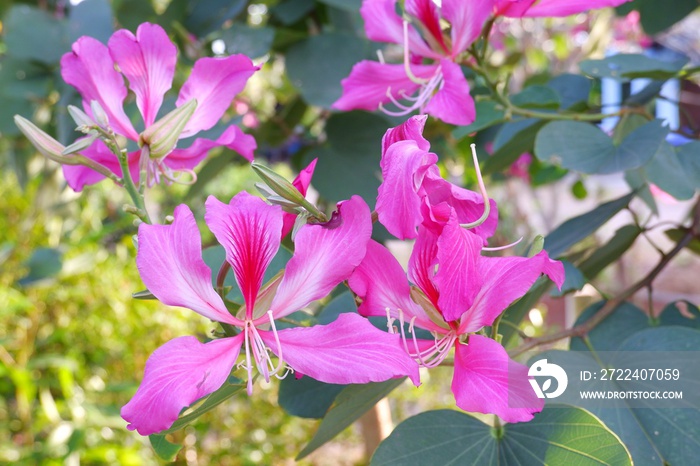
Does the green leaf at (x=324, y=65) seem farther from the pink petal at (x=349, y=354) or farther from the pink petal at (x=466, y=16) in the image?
the pink petal at (x=349, y=354)

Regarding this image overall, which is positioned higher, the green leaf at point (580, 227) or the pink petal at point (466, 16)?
the pink petal at point (466, 16)

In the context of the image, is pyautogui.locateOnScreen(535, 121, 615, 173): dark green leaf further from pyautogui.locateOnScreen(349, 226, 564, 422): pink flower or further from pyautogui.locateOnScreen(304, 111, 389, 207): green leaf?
pyautogui.locateOnScreen(304, 111, 389, 207): green leaf

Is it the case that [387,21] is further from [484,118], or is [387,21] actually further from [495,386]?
[495,386]

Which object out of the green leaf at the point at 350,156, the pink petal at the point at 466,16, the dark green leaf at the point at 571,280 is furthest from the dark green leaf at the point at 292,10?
the dark green leaf at the point at 571,280

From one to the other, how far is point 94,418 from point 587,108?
61.7 inches

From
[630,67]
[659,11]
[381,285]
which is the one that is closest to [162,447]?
[381,285]

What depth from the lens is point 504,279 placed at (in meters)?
0.39

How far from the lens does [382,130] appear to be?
0.99 metres

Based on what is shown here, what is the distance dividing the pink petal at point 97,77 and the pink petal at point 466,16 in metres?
0.26

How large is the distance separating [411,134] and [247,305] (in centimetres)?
14

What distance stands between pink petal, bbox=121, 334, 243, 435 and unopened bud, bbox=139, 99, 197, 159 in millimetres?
166

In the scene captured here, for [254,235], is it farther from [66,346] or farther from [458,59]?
[66,346]

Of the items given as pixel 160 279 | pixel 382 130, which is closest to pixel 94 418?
pixel 382 130

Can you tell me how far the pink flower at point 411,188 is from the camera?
35 centimetres
